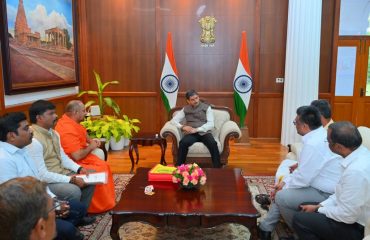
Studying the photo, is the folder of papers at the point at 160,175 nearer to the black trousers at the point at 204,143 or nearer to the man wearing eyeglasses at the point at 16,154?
the man wearing eyeglasses at the point at 16,154

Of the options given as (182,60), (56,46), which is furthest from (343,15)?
(56,46)

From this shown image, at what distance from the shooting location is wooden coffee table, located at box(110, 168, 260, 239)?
245cm

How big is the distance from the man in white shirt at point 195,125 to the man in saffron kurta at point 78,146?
1252 millimetres

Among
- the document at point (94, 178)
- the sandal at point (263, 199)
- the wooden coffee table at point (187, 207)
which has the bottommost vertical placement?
the sandal at point (263, 199)

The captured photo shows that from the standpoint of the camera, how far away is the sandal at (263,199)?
3576 millimetres

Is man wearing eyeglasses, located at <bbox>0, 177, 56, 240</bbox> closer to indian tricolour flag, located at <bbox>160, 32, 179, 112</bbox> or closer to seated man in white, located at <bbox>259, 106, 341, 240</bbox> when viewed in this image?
seated man in white, located at <bbox>259, 106, 341, 240</bbox>

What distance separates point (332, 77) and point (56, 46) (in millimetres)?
4918

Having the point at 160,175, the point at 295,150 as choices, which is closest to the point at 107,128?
the point at 160,175

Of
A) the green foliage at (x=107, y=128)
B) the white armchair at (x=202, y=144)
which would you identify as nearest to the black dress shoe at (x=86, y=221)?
the white armchair at (x=202, y=144)

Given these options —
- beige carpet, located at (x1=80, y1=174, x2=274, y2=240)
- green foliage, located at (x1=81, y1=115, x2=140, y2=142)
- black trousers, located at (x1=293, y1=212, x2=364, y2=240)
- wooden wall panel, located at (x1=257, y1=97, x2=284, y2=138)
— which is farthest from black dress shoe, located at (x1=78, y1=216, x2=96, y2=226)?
wooden wall panel, located at (x1=257, y1=97, x2=284, y2=138)

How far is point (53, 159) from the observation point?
3.15m

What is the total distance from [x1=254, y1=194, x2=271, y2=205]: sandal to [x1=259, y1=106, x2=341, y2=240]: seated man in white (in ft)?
2.61

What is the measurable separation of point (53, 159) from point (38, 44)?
256 cm

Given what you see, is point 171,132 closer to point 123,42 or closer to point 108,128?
point 108,128
